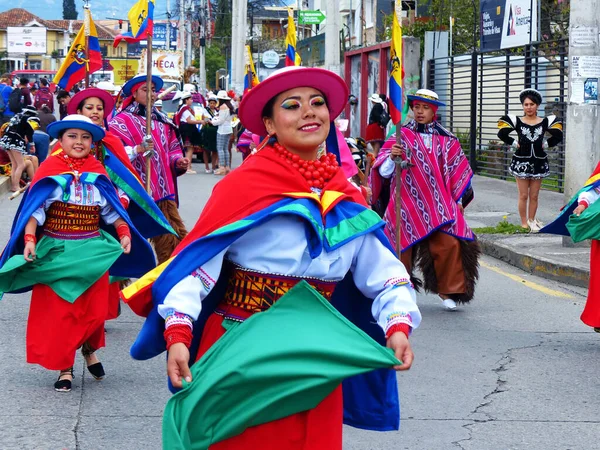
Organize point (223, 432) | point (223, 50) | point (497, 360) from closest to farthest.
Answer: point (223, 432), point (497, 360), point (223, 50)

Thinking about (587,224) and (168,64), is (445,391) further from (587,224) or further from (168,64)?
(168,64)

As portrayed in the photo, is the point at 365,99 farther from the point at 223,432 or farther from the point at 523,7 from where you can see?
the point at 223,432

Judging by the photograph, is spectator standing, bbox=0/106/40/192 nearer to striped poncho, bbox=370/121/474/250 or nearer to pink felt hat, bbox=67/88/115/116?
striped poncho, bbox=370/121/474/250

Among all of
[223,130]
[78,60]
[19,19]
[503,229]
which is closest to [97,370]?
[78,60]

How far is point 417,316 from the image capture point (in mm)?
3895

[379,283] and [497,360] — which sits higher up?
[379,283]

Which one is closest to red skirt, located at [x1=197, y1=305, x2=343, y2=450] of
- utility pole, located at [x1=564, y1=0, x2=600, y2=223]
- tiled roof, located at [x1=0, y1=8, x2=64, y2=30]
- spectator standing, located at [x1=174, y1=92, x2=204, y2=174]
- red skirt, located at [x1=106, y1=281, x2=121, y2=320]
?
red skirt, located at [x1=106, y1=281, x2=121, y2=320]

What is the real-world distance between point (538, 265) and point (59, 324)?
655cm

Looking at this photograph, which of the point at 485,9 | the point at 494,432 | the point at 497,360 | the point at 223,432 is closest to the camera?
the point at 223,432

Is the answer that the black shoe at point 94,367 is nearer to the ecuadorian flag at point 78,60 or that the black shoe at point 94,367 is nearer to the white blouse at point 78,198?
the white blouse at point 78,198

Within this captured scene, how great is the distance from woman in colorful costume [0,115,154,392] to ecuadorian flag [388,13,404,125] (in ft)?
9.48

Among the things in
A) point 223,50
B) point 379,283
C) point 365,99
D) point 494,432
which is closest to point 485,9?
point 365,99

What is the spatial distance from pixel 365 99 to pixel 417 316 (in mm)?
26752

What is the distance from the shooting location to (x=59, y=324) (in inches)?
271
